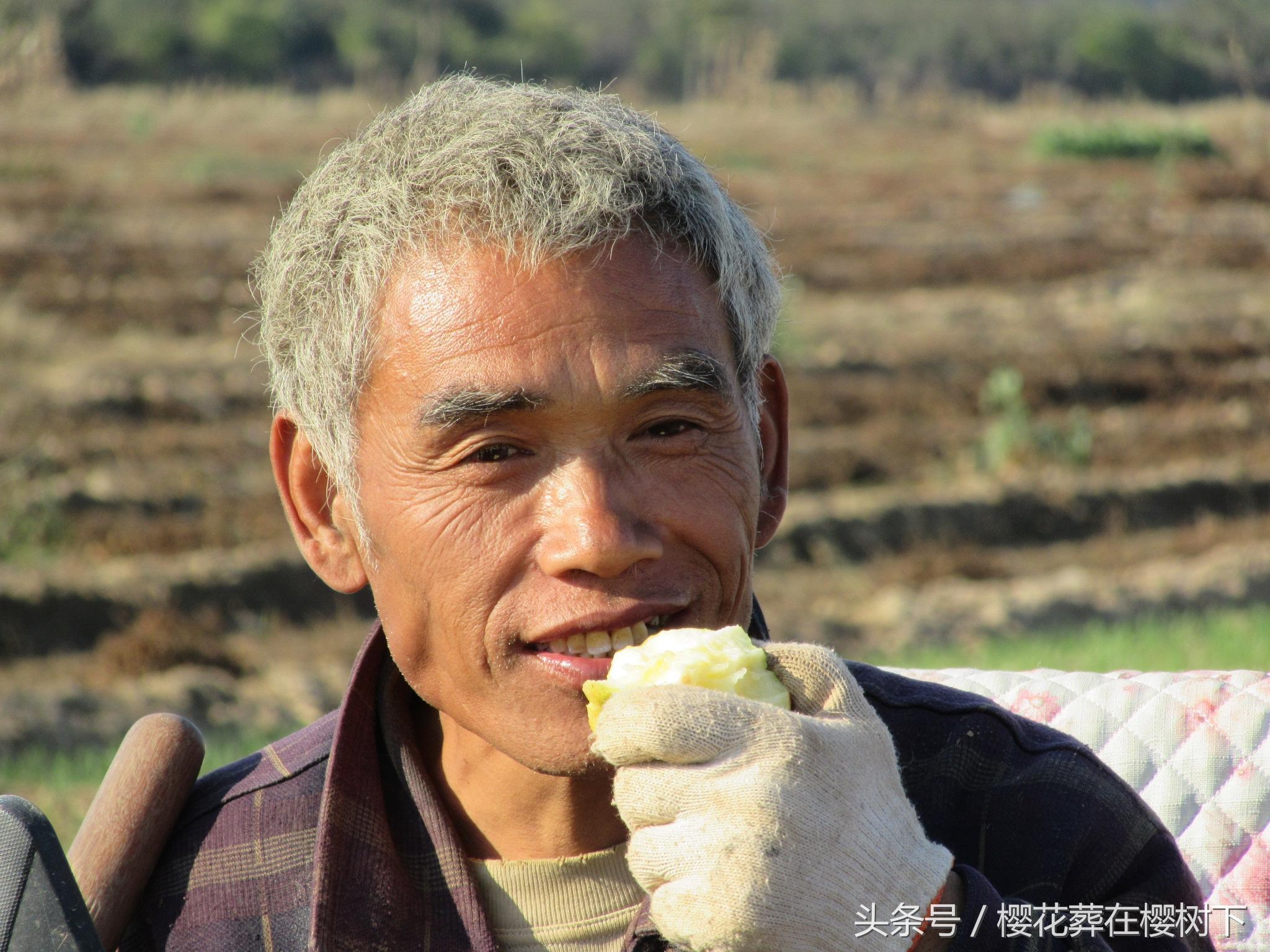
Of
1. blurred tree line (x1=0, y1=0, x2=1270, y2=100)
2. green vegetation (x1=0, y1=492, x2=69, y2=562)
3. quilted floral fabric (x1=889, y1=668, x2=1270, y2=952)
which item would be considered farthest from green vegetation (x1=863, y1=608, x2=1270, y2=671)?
blurred tree line (x1=0, y1=0, x2=1270, y2=100)

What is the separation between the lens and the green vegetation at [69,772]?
209 inches

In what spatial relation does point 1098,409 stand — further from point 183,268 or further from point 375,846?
point 375,846

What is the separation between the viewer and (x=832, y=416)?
52.7ft

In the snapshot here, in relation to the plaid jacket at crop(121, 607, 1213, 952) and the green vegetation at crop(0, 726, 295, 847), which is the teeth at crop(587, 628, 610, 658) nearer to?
the plaid jacket at crop(121, 607, 1213, 952)

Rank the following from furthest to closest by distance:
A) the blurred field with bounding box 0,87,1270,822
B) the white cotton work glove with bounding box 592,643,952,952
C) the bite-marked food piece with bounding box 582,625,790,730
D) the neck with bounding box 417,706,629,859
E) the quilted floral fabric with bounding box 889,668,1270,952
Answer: the blurred field with bounding box 0,87,1270,822 < the quilted floral fabric with bounding box 889,668,1270,952 < the neck with bounding box 417,706,629,859 < the bite-marked food piece with bounding box 582,625,790,730 < the white cotton work glove with bounding box 592,643,952,952

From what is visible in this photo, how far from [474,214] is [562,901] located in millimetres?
983

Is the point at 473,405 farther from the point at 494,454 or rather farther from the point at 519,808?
the point at 519,808

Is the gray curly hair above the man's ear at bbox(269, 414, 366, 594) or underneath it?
above

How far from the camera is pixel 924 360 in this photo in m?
18.3

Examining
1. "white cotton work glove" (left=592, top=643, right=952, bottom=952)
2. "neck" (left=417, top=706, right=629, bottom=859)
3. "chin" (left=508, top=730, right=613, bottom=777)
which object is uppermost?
"white cotton work glove" (left=592, top=643, right=952, bottom=952)

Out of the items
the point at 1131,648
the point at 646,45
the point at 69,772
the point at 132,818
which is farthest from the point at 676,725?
the point at 646,45

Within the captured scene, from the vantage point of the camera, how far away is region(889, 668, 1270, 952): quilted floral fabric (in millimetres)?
2340

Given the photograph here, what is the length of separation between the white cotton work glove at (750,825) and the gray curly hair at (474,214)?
2.14 ft

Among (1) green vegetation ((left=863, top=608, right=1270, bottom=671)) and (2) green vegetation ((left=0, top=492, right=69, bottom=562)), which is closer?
(1) green vegetation ((left=863, top=608, right=1270, bottom=671))
